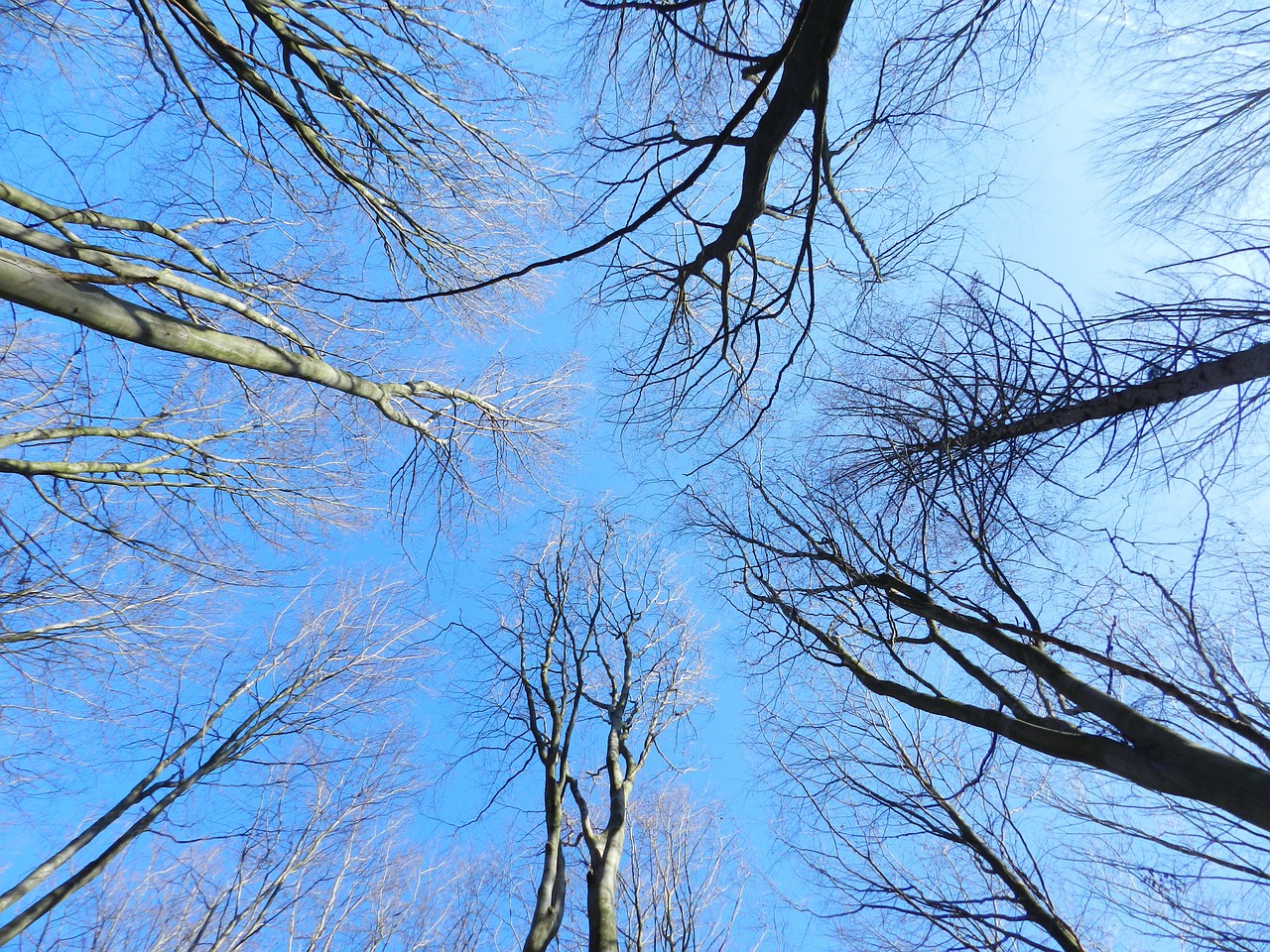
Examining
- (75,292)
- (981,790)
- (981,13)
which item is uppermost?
(981,13)

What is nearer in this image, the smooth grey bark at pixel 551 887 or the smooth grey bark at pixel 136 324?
the smooth grey bark at pixel 136 324

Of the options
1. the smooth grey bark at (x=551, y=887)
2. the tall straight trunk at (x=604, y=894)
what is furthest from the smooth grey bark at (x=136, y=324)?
the tall straight trunk at (x=604, y=894)

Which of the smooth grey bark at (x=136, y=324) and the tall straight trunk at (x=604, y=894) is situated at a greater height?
the smooth grey bark at (x=136, y=324)

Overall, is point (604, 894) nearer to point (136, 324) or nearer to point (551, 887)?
point (551, 887)

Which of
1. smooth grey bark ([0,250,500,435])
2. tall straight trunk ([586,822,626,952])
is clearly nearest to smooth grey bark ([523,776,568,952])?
tall straight trunk ([586,822,626,952])

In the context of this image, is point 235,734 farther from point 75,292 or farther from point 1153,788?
point 1153,788

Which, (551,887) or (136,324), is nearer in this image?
(136,324)

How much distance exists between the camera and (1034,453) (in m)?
3.49

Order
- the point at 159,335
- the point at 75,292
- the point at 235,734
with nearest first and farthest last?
the point at 75,292 < the point at 159,335 < the point at 235,734

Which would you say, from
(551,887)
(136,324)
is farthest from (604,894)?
(136,324)

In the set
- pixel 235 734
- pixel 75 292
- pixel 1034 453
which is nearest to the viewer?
pixel 75 292

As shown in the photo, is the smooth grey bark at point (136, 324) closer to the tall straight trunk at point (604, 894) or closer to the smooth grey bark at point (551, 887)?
the smooth grey bark at point (551, 887)

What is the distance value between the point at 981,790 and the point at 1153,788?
210 cm

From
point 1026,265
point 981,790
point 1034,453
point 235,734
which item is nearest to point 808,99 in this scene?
point 1026,265
